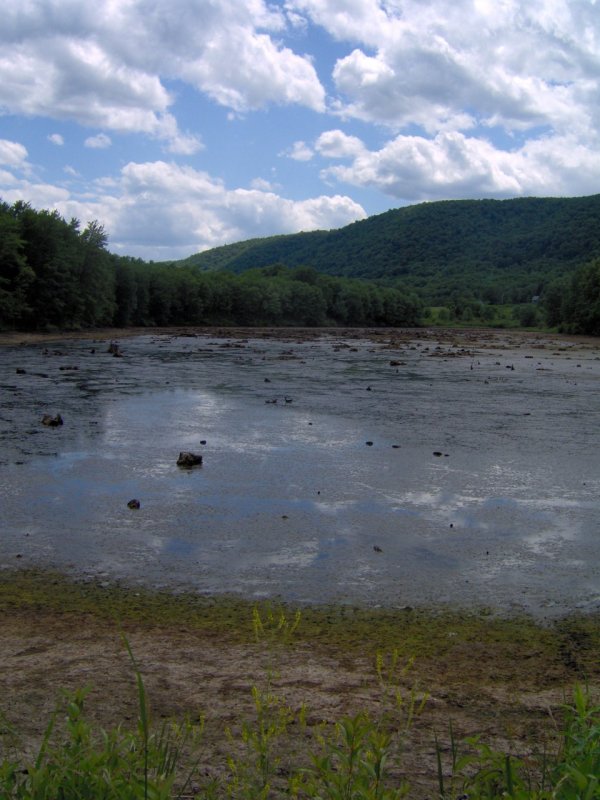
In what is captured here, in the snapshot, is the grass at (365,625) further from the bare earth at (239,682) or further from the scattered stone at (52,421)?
the scattered stone at (52,421)

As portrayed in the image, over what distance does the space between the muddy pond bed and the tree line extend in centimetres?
4405

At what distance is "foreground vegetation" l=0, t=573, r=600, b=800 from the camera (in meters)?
3.37

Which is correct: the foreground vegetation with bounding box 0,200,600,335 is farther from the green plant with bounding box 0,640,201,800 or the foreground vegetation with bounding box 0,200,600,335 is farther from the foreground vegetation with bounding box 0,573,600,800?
the green plant with bounding box 0,640,201,800

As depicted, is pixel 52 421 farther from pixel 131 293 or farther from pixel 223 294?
pixel 223 294

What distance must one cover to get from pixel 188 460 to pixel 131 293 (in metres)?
84.7

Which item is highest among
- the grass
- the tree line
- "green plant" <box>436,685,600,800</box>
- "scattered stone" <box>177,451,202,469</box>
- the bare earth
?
the tree line

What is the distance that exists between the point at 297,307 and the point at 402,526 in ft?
431

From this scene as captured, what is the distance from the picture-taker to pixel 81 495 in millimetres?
11859

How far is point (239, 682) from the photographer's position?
564 centimetres

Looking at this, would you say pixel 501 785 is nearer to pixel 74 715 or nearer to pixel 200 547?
pixel 74 715

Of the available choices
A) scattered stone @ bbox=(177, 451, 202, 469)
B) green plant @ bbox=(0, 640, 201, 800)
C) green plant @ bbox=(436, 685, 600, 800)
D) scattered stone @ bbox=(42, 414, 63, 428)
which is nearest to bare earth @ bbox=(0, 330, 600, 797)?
green plant @ bbox=(436, 685, 600, 800)

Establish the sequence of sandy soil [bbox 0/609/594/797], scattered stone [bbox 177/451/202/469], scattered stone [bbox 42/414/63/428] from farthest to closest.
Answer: scattered stone [bbox 42/414/63/428] < scattered stone [bbox 177/451/202/469] < sandy soil [bbox 0/609/594/797]

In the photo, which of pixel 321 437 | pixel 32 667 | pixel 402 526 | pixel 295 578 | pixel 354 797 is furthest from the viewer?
pixel 321 437

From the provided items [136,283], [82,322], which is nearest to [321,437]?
[82,322]
